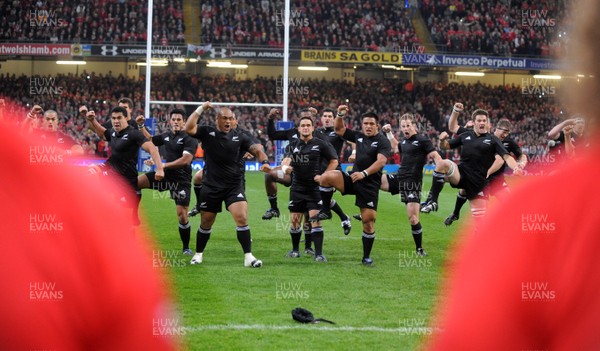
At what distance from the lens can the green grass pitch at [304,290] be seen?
770 cm

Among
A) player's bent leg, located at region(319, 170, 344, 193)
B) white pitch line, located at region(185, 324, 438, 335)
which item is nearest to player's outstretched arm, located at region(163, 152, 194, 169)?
player's bent leg, located at region(319, 170, 344, 193)

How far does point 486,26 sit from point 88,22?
2336 cm

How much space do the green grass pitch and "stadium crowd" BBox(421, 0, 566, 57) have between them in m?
29.7

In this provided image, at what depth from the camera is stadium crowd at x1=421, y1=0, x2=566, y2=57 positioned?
4566 cm

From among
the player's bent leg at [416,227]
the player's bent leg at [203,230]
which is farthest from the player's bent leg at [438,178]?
the player's bent leg at [203,230]

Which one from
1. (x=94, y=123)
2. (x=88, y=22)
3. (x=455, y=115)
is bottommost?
(x=94, y=123)

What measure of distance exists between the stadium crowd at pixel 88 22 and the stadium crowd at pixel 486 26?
601 inches

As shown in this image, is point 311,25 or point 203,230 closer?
point 203,230

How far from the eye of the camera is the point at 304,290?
10.4 m

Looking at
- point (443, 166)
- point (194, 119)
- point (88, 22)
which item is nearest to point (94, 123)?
point (194, 119)

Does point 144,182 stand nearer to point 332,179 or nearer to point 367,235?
point 332,179

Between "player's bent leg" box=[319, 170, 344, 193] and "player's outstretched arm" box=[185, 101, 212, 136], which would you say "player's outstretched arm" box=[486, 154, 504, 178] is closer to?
"player's bent leg" box=[319, 170, 344, 193]

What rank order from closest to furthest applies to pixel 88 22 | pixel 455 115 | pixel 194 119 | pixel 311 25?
1. pixel 194 119
2. pixel 455 115
3. pixel 88 22
4. pixel 311 25

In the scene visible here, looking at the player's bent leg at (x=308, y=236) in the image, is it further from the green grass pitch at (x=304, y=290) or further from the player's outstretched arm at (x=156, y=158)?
the player's outstretched arm at (x=156, y=158)
